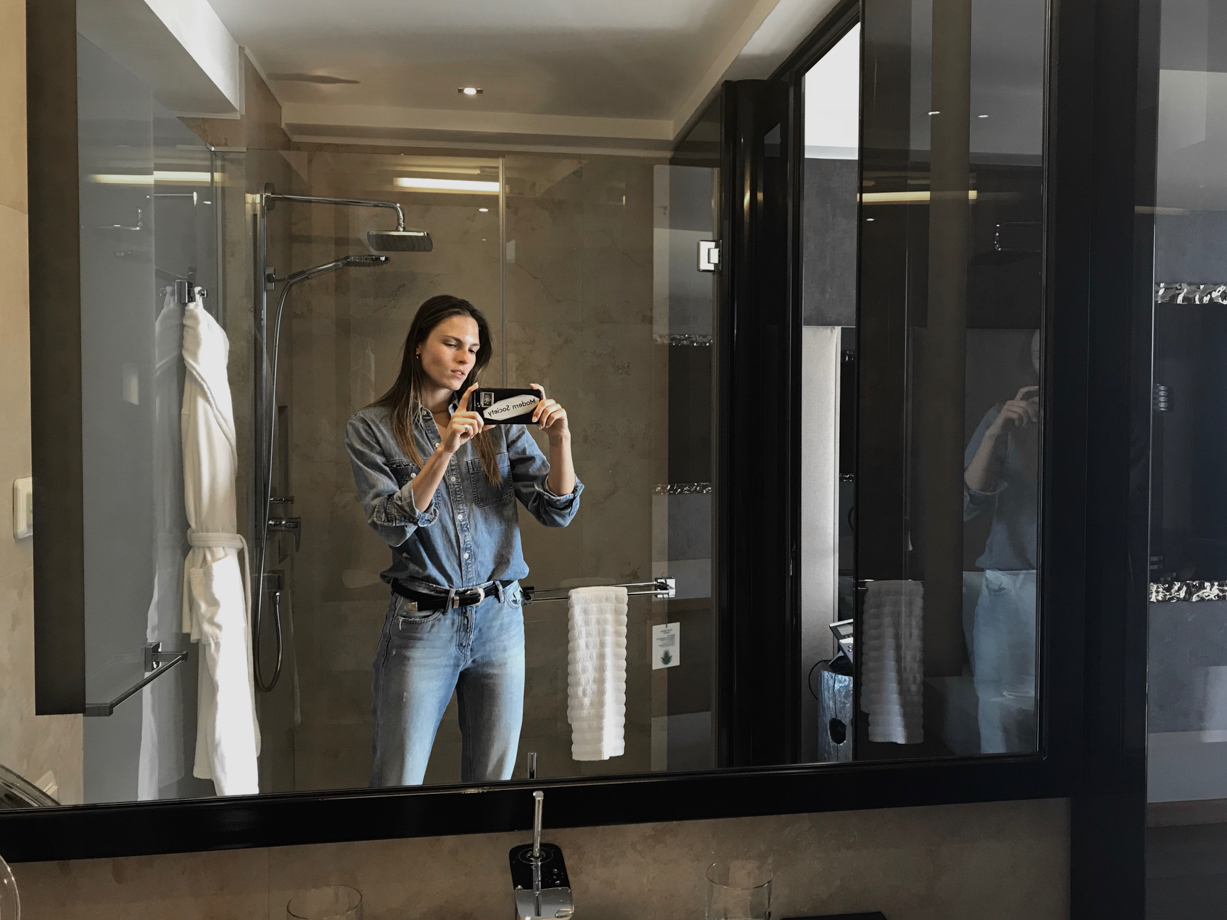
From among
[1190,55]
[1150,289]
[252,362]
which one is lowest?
[252,362]

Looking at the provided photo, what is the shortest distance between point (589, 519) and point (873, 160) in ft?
1.86

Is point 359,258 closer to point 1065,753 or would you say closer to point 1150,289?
point 1150,289

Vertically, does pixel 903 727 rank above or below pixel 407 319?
below

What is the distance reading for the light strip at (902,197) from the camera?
3.68 ft

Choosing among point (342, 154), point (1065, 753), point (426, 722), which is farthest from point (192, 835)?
point (1065, 753)

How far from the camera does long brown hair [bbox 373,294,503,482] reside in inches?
40.5

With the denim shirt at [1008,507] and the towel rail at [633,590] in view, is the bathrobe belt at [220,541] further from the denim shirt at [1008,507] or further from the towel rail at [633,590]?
the denim shirt at [1008,507]

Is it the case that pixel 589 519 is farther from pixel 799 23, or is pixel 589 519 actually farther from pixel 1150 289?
pixel 1150 289

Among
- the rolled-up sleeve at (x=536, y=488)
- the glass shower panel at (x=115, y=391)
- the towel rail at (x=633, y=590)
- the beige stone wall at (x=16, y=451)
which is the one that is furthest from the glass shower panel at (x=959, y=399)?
the beige stone wall at (x=16, y=451)

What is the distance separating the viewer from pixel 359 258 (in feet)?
3.31

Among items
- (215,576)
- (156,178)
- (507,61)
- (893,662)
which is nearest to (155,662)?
(215,576)

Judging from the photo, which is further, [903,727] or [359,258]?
[903,727]

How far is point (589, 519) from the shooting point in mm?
1076

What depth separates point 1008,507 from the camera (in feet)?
3.98
